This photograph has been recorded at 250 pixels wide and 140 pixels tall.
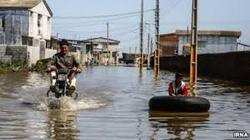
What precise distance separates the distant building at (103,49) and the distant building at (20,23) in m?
37.9

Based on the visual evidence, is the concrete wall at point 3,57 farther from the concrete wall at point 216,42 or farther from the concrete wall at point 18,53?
the concrete wall at point 216,42

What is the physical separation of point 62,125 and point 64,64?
4.14 meters

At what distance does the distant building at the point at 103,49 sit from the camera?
105 metres

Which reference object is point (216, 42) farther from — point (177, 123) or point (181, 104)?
point (177, 123)

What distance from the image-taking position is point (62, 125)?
1148cm

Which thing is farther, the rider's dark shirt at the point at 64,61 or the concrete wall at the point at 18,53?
the concrete wall at the point at 18,53

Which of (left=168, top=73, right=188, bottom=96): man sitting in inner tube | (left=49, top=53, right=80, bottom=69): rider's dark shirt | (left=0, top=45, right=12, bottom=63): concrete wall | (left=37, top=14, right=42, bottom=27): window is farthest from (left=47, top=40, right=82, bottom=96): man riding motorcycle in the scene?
(left=37, top=14, right=42, bottom=27): window

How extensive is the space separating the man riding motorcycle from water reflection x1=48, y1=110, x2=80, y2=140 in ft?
Answer: 4.14

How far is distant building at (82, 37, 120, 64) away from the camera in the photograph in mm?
105250

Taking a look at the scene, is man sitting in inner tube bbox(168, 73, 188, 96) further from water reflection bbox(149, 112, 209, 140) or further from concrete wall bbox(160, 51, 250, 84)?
concrete wall bbox(160, 51, 250, 84)

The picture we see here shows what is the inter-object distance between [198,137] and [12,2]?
5251 cm

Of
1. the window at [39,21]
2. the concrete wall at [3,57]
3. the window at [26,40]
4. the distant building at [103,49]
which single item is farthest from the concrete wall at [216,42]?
the concrete wall at [3,57]

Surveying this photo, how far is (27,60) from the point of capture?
172ft

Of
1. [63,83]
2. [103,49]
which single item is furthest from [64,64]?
[103,49]
